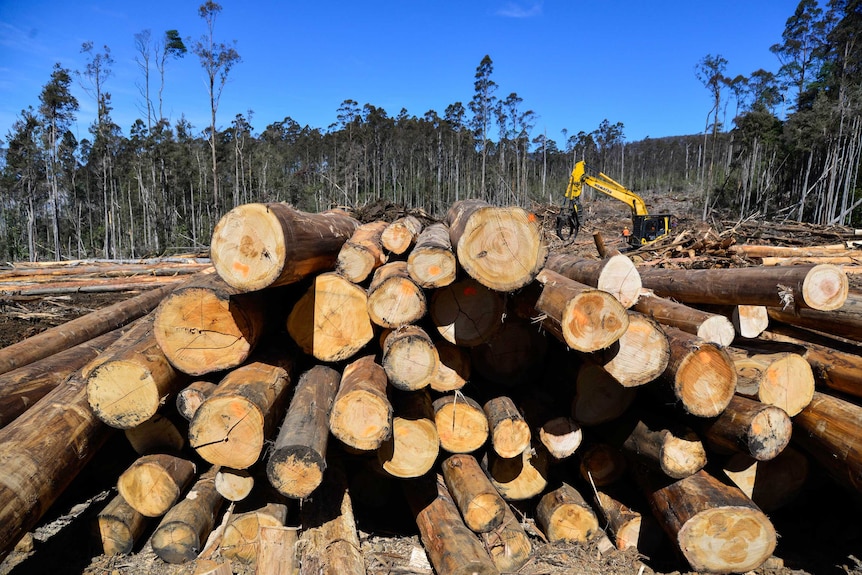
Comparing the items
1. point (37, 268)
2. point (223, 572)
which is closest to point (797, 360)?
point (223, 572)

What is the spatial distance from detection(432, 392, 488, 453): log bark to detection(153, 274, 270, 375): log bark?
1461 millimetres

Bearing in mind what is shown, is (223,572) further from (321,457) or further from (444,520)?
(444,520)

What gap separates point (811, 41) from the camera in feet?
123

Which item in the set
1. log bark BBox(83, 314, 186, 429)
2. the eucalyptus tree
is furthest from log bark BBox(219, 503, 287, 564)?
the eucalyptus tree

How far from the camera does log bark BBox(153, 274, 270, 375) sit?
9.62 feet

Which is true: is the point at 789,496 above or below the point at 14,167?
below

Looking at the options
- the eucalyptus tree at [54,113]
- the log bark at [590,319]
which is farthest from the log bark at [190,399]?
the eucalyptus tree at [54,113]

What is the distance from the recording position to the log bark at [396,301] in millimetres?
3109

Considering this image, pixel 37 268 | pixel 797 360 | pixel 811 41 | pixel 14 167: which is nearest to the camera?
pixel 797 360

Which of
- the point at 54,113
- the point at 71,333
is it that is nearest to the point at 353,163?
the point at 54,113

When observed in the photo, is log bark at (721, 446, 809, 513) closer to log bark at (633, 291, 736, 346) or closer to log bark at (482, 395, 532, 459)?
log bark at (633, 291, 736, 346)

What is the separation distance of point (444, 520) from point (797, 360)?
264 cm

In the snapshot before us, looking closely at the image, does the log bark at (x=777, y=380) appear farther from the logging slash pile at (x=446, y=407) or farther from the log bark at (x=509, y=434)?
the log bark at (x=509, y=434)

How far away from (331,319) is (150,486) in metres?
1.63
